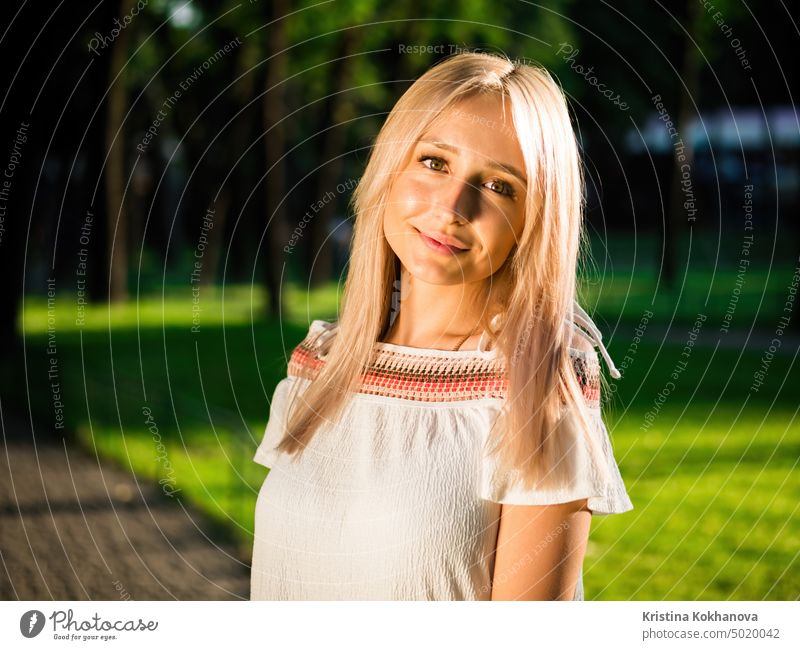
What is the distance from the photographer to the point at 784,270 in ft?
63.4

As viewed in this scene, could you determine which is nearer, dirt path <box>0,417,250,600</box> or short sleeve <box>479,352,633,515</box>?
short sleeve <box>479,352,633,515</box>

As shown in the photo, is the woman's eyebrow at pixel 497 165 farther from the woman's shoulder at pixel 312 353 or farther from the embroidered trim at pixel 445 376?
the woman's shoulder at pixel 312 353

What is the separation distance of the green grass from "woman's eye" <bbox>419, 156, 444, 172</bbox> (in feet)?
2.62

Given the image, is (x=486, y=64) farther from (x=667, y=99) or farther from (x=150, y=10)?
(x=667, y=99)

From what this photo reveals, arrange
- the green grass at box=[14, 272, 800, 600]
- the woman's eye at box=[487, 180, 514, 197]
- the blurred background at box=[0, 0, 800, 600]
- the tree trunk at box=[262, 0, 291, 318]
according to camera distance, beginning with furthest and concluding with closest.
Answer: the tree trunk at box=[262, 0, 291, 318], the green grass at box=[14, 272, 800, 600], the blurred background at box=[0, 0, 800, 600], the woman's eye at box=[487, 180, 514, 197]

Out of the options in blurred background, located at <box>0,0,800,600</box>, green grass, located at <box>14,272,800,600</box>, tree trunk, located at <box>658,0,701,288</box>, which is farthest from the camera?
tree trunk, located at <box>658,0,701,288</box>

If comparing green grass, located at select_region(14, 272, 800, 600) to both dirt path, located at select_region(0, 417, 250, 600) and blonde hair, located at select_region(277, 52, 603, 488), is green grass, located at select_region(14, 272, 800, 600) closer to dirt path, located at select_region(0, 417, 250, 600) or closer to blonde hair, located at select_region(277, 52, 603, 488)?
dirt path, located at select_region(0, 417, 250, 600)

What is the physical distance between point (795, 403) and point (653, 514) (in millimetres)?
3135

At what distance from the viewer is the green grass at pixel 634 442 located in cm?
462

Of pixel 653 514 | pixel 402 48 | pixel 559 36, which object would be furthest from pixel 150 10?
pixel 402 48

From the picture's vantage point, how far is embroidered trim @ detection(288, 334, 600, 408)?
175 cm

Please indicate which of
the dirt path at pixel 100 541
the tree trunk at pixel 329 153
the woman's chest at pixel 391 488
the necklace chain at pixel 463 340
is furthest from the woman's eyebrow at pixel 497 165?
the tree trunk at pixel 329 153

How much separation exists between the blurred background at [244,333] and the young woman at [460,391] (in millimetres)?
357

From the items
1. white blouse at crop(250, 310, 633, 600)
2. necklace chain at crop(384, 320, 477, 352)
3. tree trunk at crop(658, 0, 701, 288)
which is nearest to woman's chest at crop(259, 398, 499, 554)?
white blouse at crop(250, 310, 633, 600)
